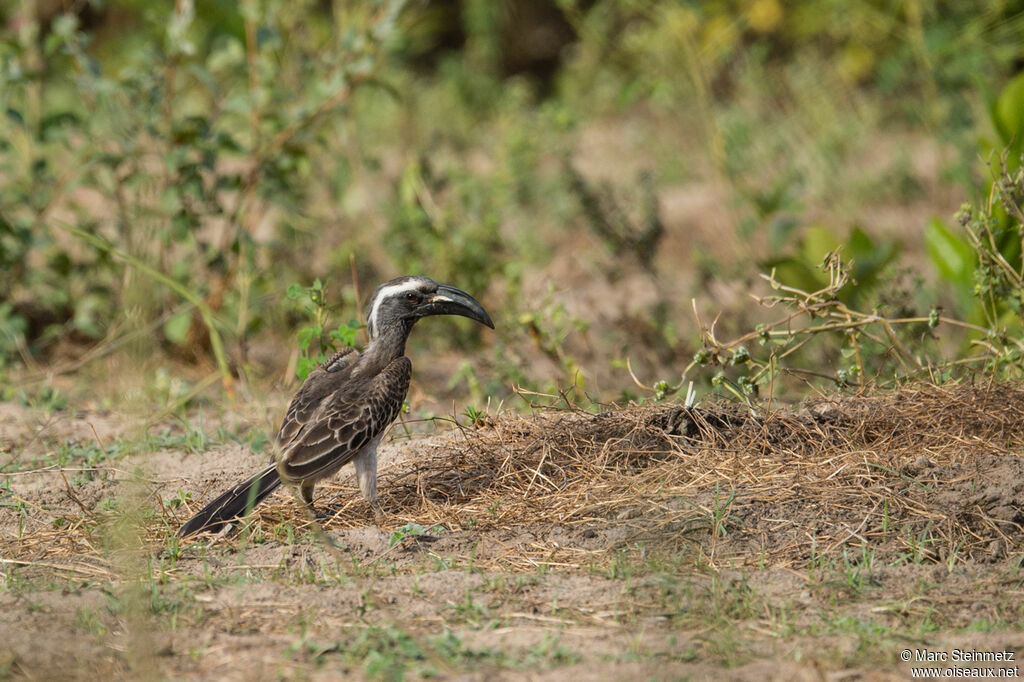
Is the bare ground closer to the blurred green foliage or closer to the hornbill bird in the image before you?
the hornbill bird

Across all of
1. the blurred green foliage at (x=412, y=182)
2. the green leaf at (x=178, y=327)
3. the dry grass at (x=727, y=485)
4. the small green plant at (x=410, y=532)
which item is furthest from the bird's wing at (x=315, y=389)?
the green leaf at (x=178, y=327)

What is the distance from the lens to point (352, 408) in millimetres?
4379

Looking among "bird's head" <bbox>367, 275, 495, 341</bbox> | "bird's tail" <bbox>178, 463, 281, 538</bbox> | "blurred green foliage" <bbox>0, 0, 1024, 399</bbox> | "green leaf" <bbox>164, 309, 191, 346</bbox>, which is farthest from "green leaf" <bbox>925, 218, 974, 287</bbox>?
"green leaf" <bbox>164, 309, 191, 346</bbox>

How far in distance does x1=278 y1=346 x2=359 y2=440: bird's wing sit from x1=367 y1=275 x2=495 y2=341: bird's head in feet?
0.55

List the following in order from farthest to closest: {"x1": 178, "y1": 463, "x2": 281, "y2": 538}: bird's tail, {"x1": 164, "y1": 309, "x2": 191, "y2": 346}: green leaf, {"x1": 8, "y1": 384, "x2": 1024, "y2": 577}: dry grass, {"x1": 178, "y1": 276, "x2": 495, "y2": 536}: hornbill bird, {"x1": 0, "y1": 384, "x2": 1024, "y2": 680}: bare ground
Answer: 1. {"x1": 164, "y1": 309, "x2": 191, "y2": 346}: green leaf
2. {"x1": 178, "y1": 276, "x2": 495, "y2": 536}: hornbill bird
3. {"x1": 178, "y1": 463, "x2": 281, "y2": 538}: bird's tail
4. {"x1": 8, "y1": 384, "x2": 1024, "y2": 577}: dry grass
5. {"x1": 0, "y1": 384, "x2": 1024, "y2": 680}: bare ground

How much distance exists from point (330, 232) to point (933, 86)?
498 centimetres

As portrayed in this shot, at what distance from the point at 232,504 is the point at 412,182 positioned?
3.83m

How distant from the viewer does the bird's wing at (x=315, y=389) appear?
443 centimetres

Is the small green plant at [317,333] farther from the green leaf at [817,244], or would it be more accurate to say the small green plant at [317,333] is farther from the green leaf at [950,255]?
the green leaf at [950,255]

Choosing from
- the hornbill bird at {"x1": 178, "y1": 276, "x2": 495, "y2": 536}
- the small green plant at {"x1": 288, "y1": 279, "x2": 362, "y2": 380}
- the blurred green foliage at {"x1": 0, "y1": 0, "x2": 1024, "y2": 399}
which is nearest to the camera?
the hornbill bird at {"x1": 178, "y1": 276, "x2": 495, "y2": 536}

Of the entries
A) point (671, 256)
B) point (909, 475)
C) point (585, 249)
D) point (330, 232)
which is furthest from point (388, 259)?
point (909, 475)

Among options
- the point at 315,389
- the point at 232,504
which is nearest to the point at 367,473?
the point at 315,389

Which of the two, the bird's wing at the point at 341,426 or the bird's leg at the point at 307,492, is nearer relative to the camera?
the bird's wing at the point at 341,426

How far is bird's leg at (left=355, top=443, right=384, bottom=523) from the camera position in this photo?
439 cm
